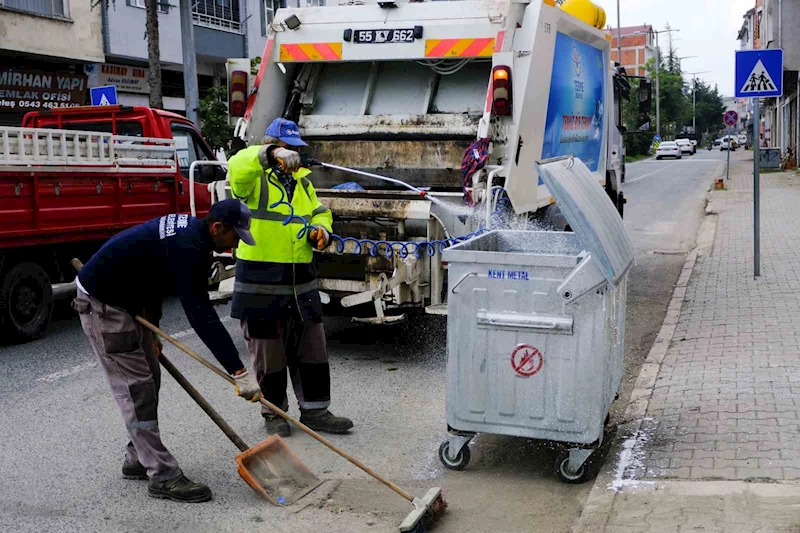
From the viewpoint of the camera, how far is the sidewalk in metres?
3.87

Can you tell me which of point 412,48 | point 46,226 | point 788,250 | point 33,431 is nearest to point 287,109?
point 412,48

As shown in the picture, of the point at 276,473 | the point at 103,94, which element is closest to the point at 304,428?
the point at 276,473

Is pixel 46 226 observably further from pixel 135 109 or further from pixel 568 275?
pixel 568 275

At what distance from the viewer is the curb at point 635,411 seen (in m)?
3.90

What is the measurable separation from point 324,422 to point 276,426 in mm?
282

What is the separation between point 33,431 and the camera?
5.41 metres

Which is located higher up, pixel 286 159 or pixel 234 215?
pixel 286 159

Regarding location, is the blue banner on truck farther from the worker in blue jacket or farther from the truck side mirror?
the worker in blue jacket

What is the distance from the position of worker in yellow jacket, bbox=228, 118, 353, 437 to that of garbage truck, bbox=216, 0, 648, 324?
124 centimetres

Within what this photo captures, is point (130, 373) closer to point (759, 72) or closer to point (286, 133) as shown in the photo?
point (286, 133)

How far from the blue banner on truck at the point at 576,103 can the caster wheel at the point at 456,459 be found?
11.6 feet

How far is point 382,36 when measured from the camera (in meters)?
7.44

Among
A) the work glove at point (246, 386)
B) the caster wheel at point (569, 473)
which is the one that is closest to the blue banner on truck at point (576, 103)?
the caster wheel at point (569, 473)

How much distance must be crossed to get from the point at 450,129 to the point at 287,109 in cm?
150
